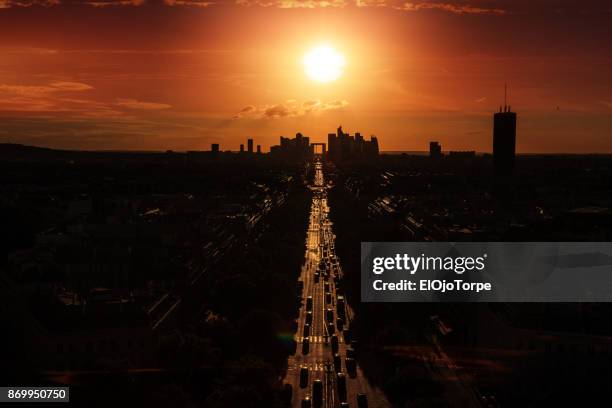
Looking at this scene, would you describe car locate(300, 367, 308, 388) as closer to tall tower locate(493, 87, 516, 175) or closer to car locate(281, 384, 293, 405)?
car locate(281, 384, 293, 405)

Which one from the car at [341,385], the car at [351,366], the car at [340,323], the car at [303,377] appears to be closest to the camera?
the car at [341,385]

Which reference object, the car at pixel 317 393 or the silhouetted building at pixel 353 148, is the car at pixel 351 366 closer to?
the car at pixel 317 393

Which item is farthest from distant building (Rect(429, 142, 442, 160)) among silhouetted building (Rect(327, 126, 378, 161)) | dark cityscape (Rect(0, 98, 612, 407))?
dark cityscape (Rect(0, 98, 612, 407))

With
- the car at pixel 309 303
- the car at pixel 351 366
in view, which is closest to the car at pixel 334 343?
the car at pixel 351 366

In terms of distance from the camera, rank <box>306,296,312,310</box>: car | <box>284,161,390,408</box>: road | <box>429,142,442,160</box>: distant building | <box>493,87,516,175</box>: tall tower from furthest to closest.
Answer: <box>429,142,442,160</box>: distant building, <box>493,87,516,175</box>: tall tower, <box>306,296,312,310</box>: car, <box>284,161,390,408</box>: road

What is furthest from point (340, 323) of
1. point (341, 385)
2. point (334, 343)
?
point (341, 385)

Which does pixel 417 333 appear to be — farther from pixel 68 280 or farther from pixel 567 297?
pixel 68 280
